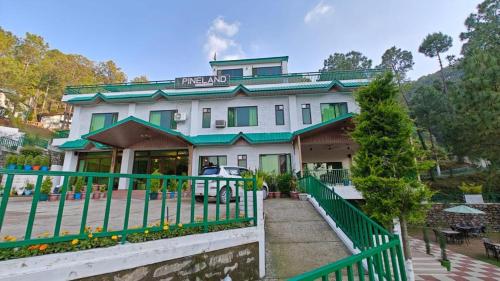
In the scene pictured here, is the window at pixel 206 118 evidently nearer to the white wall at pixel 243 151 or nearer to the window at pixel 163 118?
the white wall at pixel 243 151

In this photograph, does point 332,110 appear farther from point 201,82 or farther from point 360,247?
point 360,247

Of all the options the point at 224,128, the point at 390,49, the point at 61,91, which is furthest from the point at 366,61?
the point at 61,91

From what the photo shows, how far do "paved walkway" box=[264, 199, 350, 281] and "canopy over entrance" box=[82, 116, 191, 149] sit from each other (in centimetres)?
871

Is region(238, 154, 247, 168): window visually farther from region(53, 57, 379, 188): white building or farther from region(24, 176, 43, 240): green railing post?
region(24, 176, 43, 240): green railing post

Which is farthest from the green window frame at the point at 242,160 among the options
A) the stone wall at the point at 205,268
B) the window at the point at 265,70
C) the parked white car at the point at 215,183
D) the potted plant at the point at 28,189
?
the potted plant at the point at 28,189

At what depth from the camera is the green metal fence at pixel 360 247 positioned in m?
1.89

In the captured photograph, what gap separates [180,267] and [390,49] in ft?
139

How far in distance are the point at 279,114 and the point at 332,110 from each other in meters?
3.97

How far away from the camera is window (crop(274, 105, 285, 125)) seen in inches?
654

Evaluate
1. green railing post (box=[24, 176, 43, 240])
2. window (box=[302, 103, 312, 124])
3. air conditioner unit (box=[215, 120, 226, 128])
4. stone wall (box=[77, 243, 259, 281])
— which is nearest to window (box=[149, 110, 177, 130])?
air conditioner unit (box=[215, 120, 226, 128])

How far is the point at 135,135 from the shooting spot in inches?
569

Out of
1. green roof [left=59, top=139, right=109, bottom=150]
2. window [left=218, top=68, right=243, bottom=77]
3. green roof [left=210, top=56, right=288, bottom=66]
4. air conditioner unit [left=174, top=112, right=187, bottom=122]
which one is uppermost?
green roof [left=210, top=56, right=288, bottom=66]

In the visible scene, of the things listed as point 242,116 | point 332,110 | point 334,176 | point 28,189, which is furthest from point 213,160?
point 28,189

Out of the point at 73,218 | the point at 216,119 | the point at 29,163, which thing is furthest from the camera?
the point at 216,119
